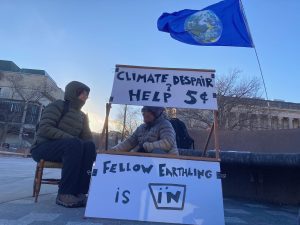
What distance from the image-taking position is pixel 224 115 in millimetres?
31906

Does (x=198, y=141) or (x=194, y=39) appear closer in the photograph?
(x=194, y=39)

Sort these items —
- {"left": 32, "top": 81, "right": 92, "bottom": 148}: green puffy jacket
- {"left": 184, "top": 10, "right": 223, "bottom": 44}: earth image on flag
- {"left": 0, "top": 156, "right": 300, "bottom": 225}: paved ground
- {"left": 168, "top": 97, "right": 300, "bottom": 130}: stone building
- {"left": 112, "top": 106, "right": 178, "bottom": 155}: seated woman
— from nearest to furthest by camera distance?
{"left": 0, "top": 156, "right": 300, "bottom": 225}: paved ground
{"left": 112, "top": 106, "right": 178, "bottom": 155}: seated woman
{"left": 32, "top": 81, "right": 92, "bottom": 148}: green puffy jacket
{"left": 184, "top": 10, "right": 223, "bottom": 44}: earth image on flag
{"left": 168, "top": 97, "right": 300, "bottom": 130}: stone building

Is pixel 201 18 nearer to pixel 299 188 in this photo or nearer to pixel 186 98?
pixel 186 98

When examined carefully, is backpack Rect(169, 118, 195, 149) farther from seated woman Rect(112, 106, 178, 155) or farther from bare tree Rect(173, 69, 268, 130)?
bare tree Rect(173, 69, 268, 130)

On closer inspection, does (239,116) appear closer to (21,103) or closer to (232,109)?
(232,109)

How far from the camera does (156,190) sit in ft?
11.0

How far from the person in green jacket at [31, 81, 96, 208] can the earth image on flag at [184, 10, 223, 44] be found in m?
2.18

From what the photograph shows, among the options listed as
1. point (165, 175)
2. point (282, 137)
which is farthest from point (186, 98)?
point (282, 137)

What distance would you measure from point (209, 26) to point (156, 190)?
136 inches

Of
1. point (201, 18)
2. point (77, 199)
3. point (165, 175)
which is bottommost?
point (77, 199)

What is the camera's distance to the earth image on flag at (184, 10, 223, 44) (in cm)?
565

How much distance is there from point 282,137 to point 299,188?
2171 millimetres

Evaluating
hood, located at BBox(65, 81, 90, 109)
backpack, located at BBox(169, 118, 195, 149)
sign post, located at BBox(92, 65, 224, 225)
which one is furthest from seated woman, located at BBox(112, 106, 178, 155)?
backpack, located at BBox(169, 118, 195, 149)

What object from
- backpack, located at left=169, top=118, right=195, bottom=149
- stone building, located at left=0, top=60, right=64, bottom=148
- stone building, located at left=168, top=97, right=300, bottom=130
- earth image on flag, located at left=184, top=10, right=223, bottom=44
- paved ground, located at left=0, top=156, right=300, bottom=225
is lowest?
paved ground, located at left=0, top=156, right=300, bottom=225
